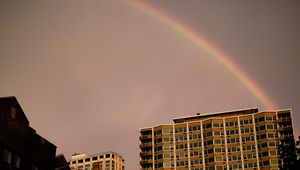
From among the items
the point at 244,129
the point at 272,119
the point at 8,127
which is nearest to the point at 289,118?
the point at 272,119

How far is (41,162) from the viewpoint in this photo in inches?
2648

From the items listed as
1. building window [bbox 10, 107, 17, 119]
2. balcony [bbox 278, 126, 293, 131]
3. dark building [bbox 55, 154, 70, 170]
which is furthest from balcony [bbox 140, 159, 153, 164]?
building window [bbox 10, 107, 17, 119]

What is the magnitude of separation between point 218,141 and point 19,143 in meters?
115

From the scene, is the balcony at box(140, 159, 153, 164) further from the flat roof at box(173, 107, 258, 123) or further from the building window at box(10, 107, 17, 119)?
the building window at box(10, 107, 17, 119)

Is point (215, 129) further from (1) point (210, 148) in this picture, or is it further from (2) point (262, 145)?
(2) point (262, 145)

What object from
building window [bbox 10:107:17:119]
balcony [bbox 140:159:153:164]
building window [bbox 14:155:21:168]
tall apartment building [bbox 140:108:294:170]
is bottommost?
building window [bbox 14:155:21:168]

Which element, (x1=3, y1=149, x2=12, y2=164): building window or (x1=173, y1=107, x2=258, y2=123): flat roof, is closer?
(x1=3, y1=149, x2=12, y2=164): building window

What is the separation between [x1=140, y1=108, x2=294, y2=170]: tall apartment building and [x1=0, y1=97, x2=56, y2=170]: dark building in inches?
4109

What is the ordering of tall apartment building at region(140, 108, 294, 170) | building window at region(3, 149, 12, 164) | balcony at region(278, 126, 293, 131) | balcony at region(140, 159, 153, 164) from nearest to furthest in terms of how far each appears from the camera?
building window at region(3, 149, 12, 164), balcony at region(278, 126, 293, 131), tall apartment building at region(140, 108, 294, 170), balcony at region(140, 159, 153, 164)

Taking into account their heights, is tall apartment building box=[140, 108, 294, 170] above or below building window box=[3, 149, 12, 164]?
above

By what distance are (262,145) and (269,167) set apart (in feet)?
28.4

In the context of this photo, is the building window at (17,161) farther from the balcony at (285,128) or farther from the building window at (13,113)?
the balcony at (285,128)

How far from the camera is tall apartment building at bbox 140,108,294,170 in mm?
159000

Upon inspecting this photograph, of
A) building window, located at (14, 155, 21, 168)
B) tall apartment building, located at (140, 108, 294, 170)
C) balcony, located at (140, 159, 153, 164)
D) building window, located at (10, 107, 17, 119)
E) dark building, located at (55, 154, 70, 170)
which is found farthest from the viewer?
balcony, located at (140, 159, 153, 164)
